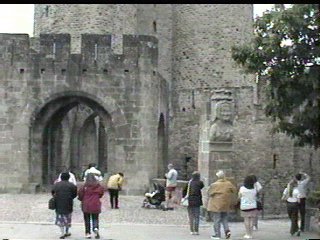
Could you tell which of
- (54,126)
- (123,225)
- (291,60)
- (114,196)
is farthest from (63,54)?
(291,60)

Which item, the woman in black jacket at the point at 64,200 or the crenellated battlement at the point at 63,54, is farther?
the crenellated battlement at the point at 63,54

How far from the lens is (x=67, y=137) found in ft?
88.7

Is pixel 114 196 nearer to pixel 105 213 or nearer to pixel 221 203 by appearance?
pixel 105 213

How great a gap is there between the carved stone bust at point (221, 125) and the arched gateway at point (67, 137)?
7.44m

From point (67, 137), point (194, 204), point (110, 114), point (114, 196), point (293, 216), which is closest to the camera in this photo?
point (194, 204)

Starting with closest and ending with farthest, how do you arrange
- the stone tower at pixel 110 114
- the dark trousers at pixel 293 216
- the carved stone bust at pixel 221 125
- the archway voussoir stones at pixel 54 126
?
1. the dark trousers at pixel 293 216
2. the carved stone bust at pixel 221 125
3. the stone tower at pixel 110 114
4. the archway voussoir stones at pixel 54 126

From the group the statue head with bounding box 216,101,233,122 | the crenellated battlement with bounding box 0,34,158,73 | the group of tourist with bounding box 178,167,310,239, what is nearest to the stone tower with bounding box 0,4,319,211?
the crenellated battlement with bounding box 0,34,158,73

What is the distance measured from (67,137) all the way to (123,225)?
14.7 meters

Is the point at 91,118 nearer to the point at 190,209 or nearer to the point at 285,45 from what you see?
the point at 190,209

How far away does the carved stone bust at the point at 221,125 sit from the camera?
1402 centimetres

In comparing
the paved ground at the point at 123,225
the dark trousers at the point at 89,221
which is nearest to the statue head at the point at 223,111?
the paved ground at the point at 123,225

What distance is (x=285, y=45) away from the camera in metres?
10.2

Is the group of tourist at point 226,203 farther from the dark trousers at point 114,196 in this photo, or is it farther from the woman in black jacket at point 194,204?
the dark trousers at point 114,196

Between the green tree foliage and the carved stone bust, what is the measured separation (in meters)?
3.07
